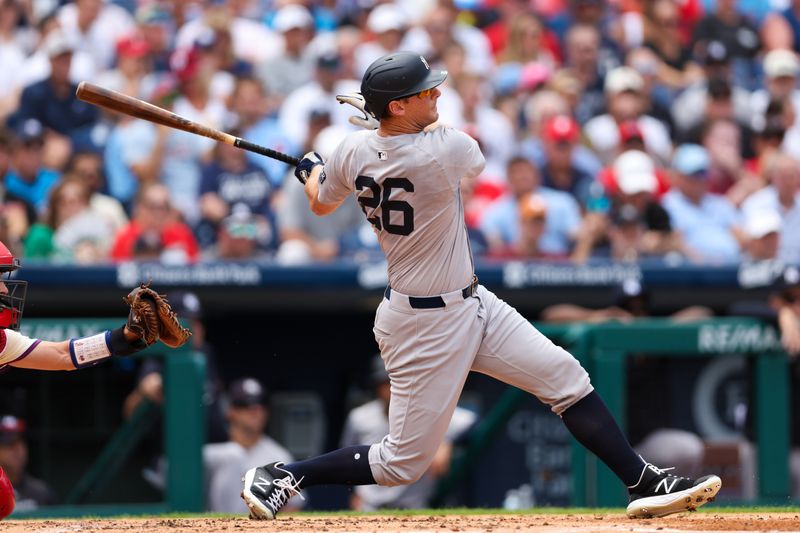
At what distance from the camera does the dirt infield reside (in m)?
4.58

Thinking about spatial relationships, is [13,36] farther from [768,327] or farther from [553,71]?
[768,327]

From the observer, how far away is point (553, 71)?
1032cm

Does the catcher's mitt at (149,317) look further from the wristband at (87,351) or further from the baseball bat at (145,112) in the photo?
the baseball bat at (145,112)

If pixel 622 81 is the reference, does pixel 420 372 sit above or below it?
below

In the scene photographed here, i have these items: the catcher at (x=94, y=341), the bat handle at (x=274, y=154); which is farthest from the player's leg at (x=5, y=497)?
the bat handle at (x=274, y=154)

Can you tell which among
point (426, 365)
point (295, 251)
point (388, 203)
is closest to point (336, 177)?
point (388, 203)

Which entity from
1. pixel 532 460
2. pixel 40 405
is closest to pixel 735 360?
pixel 532 460

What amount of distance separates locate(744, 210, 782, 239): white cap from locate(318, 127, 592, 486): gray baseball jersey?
350 centimetres

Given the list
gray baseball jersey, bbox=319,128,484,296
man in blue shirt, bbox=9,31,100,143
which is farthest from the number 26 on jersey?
man in blue shirt, bbox=9,31,100,143

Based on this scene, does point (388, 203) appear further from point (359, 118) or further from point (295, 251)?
point (295, 251)

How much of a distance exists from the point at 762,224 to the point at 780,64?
8.94 feet

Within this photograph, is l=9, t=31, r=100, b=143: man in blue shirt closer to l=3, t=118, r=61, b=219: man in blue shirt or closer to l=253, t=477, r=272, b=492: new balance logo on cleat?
l=3, t=118, r=61, b=219: man in blue shirt

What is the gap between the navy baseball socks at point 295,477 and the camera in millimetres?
4805

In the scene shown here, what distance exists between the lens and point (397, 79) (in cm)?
443
